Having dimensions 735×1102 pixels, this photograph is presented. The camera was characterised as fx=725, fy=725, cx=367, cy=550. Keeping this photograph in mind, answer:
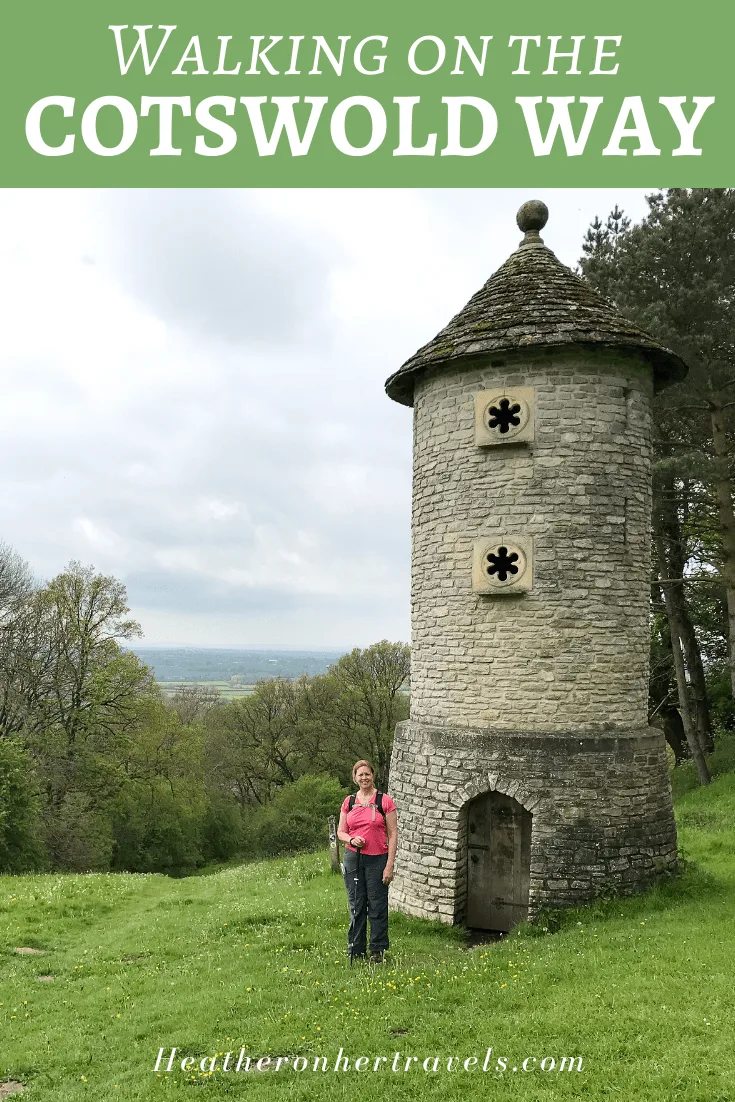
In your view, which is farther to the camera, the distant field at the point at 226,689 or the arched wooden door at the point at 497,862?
the distant field at the point at 226,689

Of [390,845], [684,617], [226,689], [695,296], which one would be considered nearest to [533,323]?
[695,296]

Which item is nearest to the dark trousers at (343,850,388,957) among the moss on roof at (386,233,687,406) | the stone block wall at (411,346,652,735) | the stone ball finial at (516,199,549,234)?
the stone block wall at (411,346,652,735)

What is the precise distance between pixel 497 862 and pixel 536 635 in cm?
300

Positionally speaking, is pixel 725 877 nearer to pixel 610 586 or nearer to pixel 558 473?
pixel 610 586

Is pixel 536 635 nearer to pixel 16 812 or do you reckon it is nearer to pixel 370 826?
pixel 370 826

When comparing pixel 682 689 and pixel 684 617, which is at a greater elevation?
pixel 684 617

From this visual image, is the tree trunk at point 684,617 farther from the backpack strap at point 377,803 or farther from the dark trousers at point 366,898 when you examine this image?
the dark trousers at point 366,898

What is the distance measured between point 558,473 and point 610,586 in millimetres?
1612

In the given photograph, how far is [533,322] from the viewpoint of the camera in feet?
32.0

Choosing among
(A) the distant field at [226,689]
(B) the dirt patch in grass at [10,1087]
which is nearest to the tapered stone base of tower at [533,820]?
(B) the dirt patch in grass at [10,1087]

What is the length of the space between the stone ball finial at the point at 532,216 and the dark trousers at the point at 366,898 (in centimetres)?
960

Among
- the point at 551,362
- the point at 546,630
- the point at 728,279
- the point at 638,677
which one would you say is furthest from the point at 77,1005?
the point at 728,279

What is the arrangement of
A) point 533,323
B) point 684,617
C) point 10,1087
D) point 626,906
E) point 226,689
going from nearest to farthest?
point 10,1087 < point 626,906 < point 533,323 < point 684,617 < point 226,689

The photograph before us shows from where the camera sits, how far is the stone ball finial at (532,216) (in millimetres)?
11414
